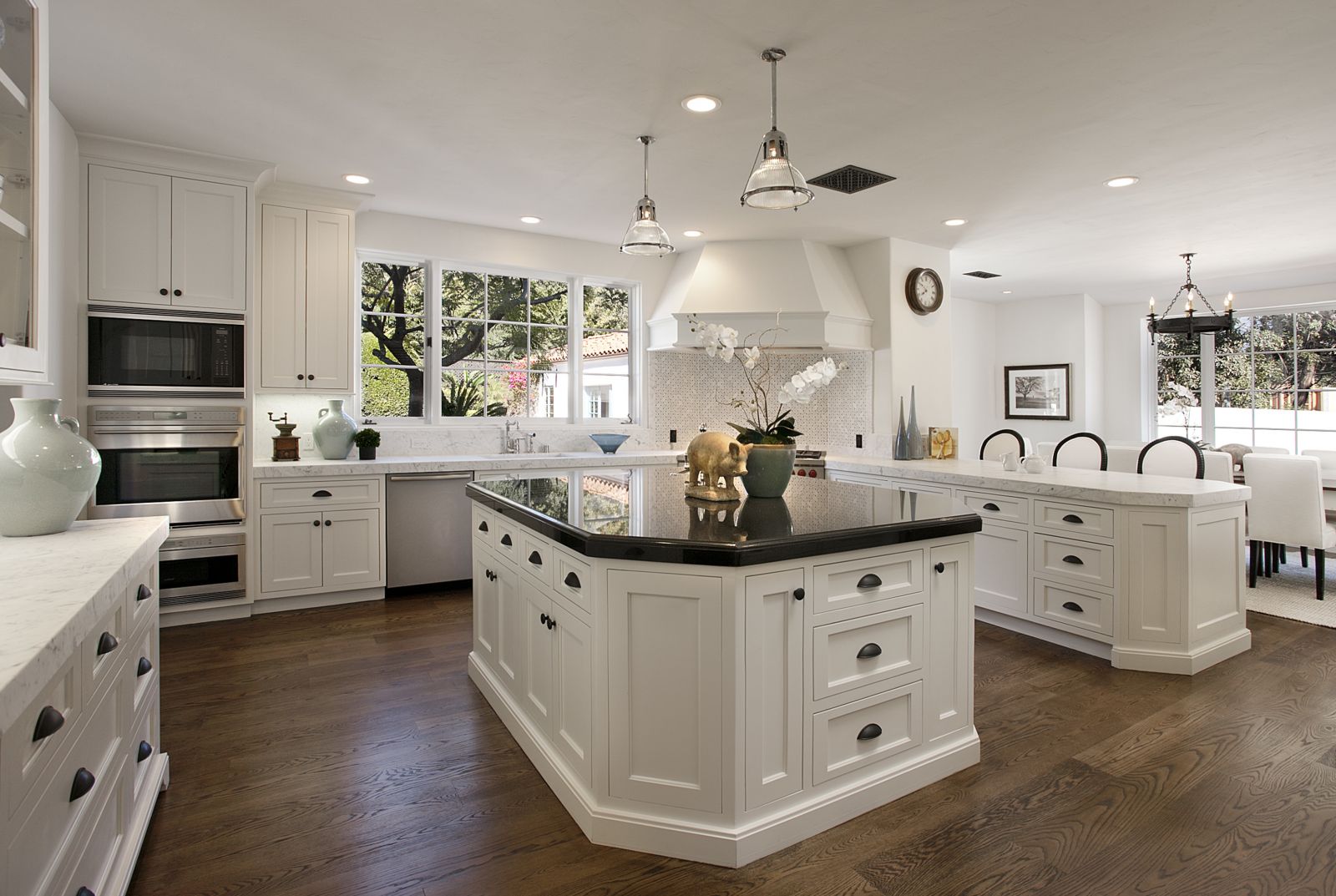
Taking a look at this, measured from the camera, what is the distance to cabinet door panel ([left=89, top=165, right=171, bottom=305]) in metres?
3.64

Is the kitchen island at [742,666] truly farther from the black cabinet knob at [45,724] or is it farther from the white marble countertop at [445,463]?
the white marble countertop at [445,463]

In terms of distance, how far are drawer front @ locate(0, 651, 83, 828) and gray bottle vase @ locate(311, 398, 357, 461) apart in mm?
3442

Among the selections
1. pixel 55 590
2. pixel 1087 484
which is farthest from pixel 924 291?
pixel 55 590

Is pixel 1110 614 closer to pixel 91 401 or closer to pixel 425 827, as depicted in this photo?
pixel 425 827

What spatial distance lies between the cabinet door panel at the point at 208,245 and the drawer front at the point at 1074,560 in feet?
15.0

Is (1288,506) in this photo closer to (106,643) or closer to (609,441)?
(609,441)

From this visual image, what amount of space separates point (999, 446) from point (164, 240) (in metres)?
5.66

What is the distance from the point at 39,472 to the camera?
176 centimetres

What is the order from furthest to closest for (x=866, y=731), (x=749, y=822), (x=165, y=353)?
(x=165, y=353), (x=866, y=731), (x=749, y=822)

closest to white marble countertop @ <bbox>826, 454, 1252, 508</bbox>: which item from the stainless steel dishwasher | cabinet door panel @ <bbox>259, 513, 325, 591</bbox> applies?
the stainless steel dishwasher

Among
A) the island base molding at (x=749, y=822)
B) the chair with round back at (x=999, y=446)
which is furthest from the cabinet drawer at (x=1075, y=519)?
the chair with round back at (x=999, y=446)

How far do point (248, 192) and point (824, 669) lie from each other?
4008 mm

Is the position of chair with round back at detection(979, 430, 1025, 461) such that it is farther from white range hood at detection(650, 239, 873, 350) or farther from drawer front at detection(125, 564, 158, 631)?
drawer front at detection(125, 564, 158, 631)

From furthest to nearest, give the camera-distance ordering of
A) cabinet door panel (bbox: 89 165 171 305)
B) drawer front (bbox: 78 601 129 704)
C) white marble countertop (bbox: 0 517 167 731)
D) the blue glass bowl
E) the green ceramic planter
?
the blue glass bowl, cabinet door panel (bbox: 89 165 171 305), the green ceramic planter, drawer front (bbox: 78 601 129 704), white marble countertop (bbox: 0 517 167 731)
